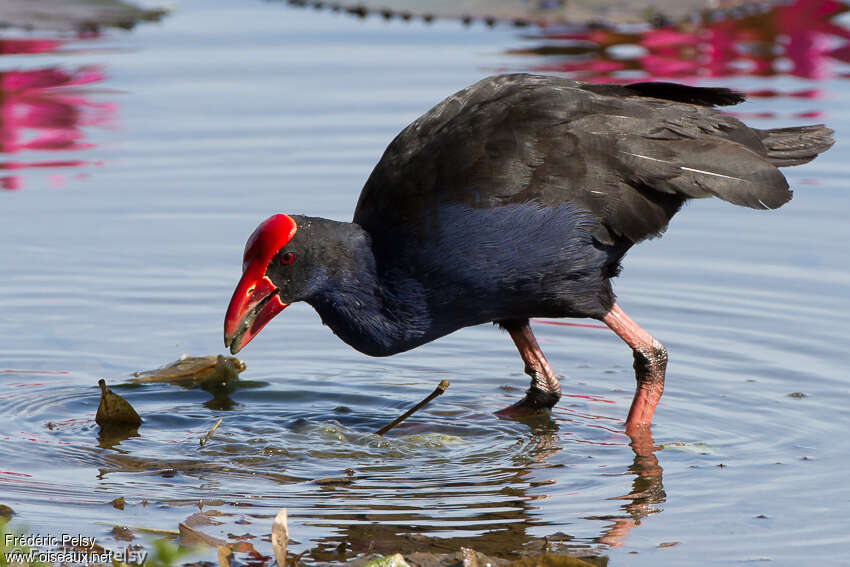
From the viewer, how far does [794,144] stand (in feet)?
17.3

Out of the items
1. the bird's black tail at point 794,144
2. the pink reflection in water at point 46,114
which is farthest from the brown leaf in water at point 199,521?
the pink reflection in water at point 46,114

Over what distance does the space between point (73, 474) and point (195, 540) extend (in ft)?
2.74

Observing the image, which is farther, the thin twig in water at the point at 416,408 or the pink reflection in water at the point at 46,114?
the pink reflection in water at the point at 46,114

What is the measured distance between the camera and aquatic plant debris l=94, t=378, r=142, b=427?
16.3 ft

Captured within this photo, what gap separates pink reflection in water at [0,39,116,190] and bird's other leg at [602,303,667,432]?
13.3 ft

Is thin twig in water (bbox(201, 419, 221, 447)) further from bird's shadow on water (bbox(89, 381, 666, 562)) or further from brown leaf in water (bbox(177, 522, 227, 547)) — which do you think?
brown leaf in water (bbox(177, 522, 227, 547))

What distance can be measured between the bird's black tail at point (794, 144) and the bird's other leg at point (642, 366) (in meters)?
0.82

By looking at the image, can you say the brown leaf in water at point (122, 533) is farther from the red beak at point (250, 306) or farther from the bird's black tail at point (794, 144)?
the bird's black tail at point (794, 144)

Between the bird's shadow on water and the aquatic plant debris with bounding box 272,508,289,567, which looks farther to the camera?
the bird's shadow on water

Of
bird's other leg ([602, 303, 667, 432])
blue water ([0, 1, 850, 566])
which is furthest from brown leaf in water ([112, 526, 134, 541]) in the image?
bird's other leg ([602, 303, 667, 432])

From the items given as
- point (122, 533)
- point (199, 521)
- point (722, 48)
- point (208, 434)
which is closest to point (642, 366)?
point (208, 434)

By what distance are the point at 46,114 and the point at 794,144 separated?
5.49m

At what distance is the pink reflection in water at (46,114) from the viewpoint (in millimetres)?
8398

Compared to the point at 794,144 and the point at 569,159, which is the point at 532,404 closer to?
the point at 569,159
